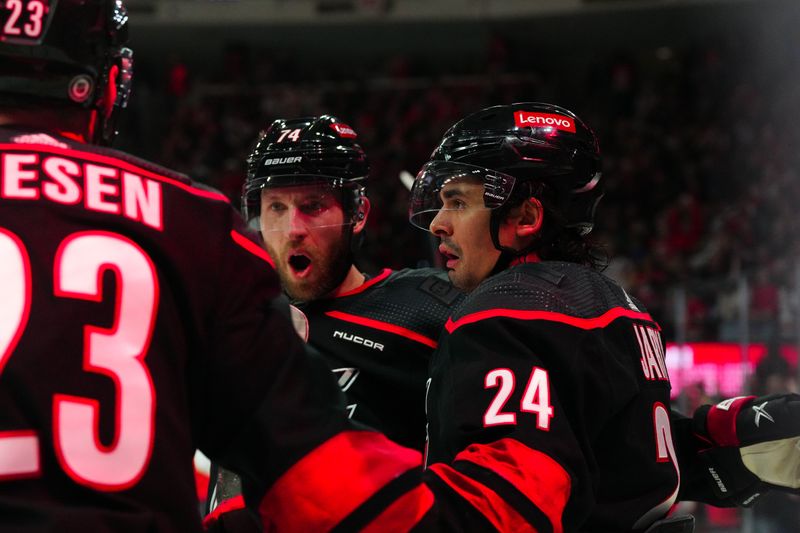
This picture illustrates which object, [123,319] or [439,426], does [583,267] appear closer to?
[439,426]

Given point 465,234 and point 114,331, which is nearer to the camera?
point 114,331

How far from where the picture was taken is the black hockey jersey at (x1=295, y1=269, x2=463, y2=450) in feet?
8.91

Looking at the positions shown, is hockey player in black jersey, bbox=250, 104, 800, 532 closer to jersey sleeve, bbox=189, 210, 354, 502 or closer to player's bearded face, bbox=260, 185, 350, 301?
jersey sleeve, bbox=189, 210, 354, 502

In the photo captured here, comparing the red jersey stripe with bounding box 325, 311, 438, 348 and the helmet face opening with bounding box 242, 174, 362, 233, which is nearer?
the red jersey stripe with bounding box 325, 311, 438, 348

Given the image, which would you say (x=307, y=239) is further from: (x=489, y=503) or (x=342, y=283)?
(x=489, y=503)

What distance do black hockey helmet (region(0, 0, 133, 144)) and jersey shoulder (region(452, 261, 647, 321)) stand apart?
0.91 m

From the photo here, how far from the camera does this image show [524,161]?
240cm

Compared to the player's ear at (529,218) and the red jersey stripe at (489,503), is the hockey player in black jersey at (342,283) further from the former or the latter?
the red jersey stripe at (489,503)

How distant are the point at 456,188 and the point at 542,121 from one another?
27 cm

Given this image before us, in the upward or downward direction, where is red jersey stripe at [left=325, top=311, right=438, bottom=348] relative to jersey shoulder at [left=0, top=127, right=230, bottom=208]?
downward

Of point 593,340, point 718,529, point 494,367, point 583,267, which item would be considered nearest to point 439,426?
point 494,367

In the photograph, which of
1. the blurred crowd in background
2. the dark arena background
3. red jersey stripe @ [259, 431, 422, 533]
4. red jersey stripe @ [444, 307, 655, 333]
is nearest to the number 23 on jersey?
red jersey stripe @ [259, 431, 422, 533]

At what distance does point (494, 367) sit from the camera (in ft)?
6.47

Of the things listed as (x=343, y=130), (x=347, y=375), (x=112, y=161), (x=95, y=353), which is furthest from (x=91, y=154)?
(x=343, y=130)
